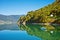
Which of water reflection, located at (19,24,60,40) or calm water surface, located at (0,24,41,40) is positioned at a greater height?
water reflection, located at (19,24,60,40)

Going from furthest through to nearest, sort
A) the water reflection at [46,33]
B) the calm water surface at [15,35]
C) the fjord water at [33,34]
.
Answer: the calm water surface at [15,35] → the fjord water at [33,34] → the water reflection at [46,33]

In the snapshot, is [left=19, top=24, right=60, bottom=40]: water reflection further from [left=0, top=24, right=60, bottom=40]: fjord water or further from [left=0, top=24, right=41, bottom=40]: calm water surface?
[left=0, top=24, right=41, bottom=40]: calm water surface

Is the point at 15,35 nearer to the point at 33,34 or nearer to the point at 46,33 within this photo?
the point at 33,34

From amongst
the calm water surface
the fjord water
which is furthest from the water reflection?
the calm water surface

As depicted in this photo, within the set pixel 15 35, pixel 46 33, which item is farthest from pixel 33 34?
pixel 15 35

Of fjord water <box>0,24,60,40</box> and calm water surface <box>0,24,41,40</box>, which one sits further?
calm water surface <box>0,24,41,40</box>

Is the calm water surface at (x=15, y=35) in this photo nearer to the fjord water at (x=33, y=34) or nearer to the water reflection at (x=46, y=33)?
the fjord water at (x=33, y=34)

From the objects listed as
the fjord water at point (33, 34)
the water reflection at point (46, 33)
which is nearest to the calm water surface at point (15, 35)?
the fjord water at point (33, 34)

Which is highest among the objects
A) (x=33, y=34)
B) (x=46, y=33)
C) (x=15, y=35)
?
(x=46, y=33)

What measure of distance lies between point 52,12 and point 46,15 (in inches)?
247

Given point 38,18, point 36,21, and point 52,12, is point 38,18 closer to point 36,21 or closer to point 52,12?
point 36,21

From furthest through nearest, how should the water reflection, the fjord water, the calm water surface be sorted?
the calm water surface < the fjord water < the water reflection

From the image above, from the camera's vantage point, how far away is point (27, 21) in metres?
184

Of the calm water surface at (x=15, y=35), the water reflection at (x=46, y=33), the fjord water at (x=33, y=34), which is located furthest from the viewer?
the calm water surface at (x=15, y=35)
